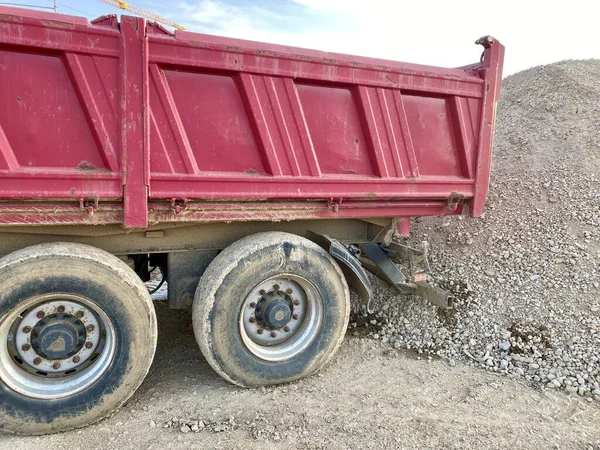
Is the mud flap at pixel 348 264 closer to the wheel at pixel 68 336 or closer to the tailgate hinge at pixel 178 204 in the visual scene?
the tailgate hinge at pixel 178 204

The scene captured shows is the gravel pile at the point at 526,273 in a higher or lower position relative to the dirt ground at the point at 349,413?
higher

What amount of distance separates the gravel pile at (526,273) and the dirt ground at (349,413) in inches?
15.9

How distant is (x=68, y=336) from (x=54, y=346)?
115 millimetres

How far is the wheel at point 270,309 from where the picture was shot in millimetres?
3410

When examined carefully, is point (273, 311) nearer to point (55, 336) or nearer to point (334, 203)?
point (334, 203)

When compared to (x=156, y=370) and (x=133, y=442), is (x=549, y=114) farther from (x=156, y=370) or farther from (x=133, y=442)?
(x=133, y=442)

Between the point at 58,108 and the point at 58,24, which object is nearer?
the point at 58,24

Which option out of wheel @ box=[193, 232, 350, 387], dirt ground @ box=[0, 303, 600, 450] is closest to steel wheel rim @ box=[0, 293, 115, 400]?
dirt ground @ box=[0, 303, 600, 450]

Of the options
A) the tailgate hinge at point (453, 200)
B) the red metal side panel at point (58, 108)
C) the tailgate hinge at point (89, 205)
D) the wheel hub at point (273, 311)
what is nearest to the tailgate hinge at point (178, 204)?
the red metal side panel at point (58, 108)

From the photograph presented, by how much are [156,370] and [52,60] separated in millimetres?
2509

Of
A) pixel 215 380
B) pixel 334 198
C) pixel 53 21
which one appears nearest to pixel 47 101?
pixel 53 21

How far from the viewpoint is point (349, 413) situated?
3318 mm

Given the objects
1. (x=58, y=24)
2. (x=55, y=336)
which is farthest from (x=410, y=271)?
(x=58, y=24)

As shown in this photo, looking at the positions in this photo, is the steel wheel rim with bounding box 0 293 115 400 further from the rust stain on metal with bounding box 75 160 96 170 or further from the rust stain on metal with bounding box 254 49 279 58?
the rust stain on metal with bounding box 254 49 279 58
